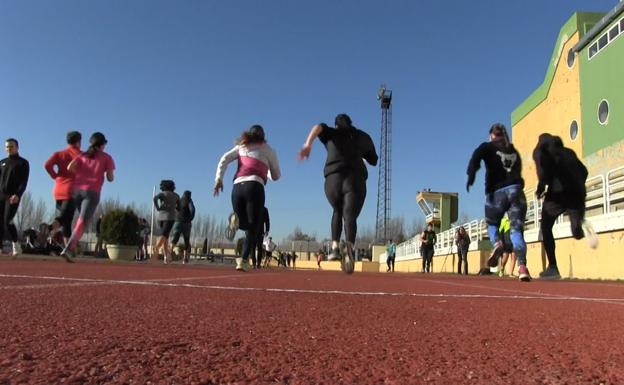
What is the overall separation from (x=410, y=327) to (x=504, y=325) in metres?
0.46

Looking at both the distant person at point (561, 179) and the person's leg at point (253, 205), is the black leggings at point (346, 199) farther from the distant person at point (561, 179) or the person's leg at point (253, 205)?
the distant person at point (561, 179)

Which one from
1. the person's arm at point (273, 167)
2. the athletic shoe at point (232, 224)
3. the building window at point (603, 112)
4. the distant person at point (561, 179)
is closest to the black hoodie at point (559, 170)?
the distant person at point (561, 179)

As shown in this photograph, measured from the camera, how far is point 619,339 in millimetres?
1988

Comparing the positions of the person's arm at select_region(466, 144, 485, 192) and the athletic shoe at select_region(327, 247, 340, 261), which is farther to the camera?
the person's arm at select_region(466, 144, 485, 192)

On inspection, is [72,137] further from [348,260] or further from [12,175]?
[348,260]

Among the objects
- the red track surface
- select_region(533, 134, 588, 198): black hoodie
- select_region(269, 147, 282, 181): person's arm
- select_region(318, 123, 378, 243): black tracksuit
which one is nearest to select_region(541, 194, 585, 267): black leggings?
select_region(533, 134, 588, 198): black hoodie

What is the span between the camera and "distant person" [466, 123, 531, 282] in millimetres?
6707

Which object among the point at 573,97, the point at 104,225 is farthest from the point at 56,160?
the point at 573,97

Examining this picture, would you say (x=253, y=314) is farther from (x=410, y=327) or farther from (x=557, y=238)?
(x=557, y=238)

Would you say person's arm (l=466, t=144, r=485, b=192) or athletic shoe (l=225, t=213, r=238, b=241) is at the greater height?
person's arm (l=466, t=144, r=485, b=192)

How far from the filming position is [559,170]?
652cm

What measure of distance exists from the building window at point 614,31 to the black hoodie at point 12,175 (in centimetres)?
1585

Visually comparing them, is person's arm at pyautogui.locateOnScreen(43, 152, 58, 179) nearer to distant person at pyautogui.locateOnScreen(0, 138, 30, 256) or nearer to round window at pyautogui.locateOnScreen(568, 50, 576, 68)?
distant person at pyautogui.locateOnScreen(0, 138, 30, 256)

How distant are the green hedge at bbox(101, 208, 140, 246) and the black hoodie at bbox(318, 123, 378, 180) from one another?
1326 centimetres
